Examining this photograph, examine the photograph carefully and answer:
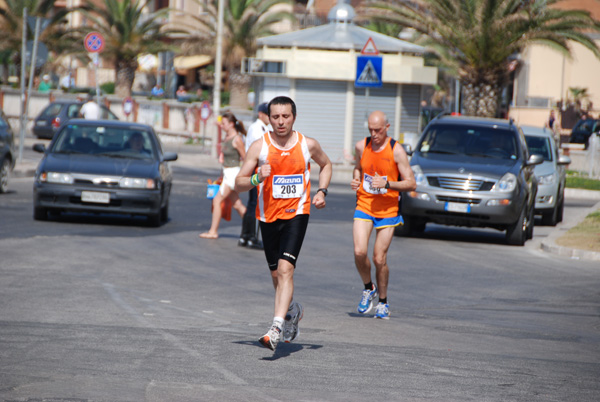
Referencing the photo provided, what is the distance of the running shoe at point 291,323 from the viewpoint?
789cm

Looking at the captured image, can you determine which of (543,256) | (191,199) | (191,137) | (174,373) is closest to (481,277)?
(543,256)

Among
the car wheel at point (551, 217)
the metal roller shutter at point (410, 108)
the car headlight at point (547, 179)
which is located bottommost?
the car wheel at point (551, 217)

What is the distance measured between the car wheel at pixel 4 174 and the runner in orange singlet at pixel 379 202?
39.1ft

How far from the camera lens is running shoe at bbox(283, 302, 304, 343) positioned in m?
7.89

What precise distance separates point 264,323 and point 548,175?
1304cm

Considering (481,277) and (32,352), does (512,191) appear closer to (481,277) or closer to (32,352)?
(481,277)

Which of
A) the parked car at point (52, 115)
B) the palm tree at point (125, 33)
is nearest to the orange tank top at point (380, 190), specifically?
the parked car at point (52, 115)

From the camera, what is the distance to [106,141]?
17156 millimetres

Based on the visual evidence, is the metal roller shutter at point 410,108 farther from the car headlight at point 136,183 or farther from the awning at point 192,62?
the awning at point 192,62

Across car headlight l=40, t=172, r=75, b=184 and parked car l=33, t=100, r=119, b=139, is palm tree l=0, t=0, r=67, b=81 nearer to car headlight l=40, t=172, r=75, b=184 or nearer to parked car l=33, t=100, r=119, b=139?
parked car l=33, t=100, r=119, b=139

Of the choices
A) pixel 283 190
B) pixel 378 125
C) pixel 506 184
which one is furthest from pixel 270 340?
pixel 506 184

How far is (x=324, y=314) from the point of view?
9.84 metres

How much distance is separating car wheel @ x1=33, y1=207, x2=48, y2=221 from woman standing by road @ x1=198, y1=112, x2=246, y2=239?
2.50 m

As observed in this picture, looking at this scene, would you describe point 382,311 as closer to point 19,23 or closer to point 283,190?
point 283,190
